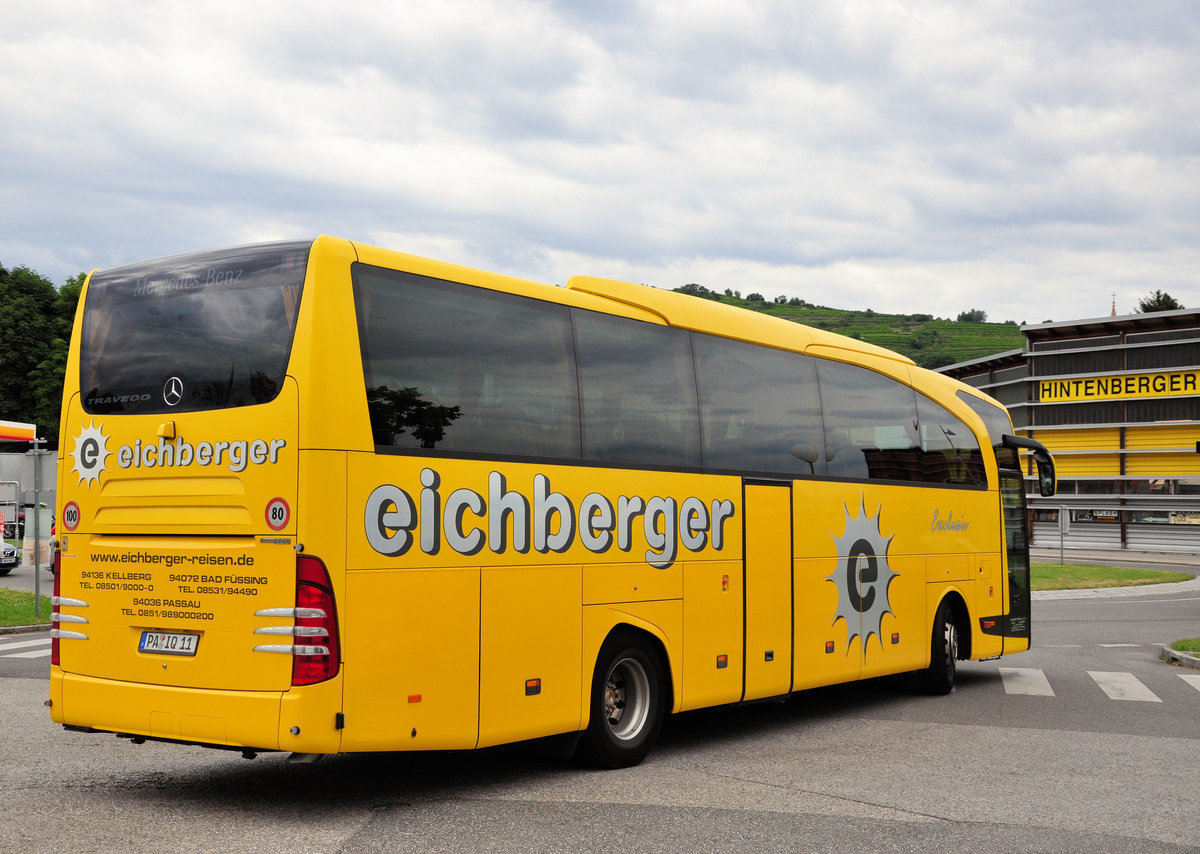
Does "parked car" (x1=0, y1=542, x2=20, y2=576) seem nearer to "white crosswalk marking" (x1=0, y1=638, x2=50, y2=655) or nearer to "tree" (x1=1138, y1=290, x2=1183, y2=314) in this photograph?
"white crosswalk marking" (x1=0, y1=638, x2=50, y2=655)

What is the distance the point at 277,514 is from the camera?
6691 millimetres

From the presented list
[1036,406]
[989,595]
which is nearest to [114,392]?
[989,595]

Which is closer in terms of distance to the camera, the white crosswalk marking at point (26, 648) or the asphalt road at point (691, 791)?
the asphalt road at point (691, 791)

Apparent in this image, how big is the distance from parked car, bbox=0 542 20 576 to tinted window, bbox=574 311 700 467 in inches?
941

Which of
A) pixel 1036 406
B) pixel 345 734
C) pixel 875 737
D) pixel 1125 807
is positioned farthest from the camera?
pixel 1036 406

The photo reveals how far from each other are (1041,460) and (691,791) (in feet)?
28.9

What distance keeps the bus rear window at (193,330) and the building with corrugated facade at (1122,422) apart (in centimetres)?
4546

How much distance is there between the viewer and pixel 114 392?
24.5ft

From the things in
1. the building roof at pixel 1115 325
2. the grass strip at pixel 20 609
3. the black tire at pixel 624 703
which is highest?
the building roof at pixel 1115 325

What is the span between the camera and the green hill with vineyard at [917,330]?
107 meters

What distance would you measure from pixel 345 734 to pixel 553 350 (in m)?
2.96

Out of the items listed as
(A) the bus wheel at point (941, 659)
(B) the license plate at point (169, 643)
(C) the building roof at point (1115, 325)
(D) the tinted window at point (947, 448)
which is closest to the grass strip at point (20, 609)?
(B) the license plate at point (169, 643)

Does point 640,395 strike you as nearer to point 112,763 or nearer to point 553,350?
point 553,350

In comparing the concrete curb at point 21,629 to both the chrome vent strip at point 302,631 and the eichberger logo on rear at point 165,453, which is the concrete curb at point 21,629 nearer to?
the eichberger logo on rear at point 165,453
